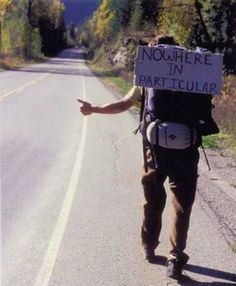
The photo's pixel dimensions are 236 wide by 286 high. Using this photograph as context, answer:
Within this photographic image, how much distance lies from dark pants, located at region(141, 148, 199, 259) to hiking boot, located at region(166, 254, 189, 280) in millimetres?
49

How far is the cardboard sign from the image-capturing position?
5.11 m

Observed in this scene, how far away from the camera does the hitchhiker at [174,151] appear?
5.02m

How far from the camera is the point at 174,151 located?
5.10 metres

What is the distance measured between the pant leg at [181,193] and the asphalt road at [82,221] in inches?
11.2

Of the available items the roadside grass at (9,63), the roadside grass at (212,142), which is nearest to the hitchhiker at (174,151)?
the roadside grass at (212,142)

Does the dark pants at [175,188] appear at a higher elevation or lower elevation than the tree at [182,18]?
higher

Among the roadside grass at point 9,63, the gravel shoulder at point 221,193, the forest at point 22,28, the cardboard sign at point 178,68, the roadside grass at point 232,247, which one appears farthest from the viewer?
the forest at point 22,28

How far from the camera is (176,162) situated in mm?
5109

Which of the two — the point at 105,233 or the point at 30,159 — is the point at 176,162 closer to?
the point at 105,233

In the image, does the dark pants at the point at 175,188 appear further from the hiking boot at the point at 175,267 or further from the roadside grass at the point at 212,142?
the roadside grass at the point at 212,142

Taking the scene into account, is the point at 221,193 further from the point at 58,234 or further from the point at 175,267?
the point at 175,267

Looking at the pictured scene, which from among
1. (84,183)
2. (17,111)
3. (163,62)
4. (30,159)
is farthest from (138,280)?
(17,111)

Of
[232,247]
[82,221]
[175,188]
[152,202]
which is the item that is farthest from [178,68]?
[82,221]

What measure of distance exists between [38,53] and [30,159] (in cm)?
8691
